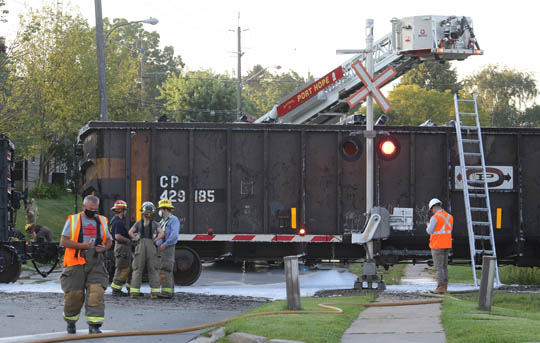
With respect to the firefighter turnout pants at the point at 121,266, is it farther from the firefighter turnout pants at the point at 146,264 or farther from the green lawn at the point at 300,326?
the green lawn at the point at 300,326

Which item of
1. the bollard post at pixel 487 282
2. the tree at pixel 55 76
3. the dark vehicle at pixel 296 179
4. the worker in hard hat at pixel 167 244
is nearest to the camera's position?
the bollard post at pixel 487 282

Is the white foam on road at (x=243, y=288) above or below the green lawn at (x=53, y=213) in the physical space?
below

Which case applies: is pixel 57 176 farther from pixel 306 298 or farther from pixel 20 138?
pixel 306 298

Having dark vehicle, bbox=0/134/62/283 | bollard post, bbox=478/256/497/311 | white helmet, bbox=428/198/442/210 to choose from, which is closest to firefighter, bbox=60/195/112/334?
bollard post, bbox=478/256/497/311

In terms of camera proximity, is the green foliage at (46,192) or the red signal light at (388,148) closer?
the red signal light at (388,148)

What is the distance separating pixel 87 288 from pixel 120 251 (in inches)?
230

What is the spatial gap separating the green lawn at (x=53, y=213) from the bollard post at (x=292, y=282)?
72.4ft

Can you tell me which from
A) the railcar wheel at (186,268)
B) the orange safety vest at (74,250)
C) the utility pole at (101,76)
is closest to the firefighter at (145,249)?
the railcar wheel at (186,268)

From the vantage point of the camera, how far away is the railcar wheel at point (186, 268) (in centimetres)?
1942

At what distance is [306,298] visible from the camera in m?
16.5

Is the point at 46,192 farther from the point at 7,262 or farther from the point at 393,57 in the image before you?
the point at 7,262

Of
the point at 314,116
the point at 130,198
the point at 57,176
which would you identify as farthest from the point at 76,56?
the point at 130,198

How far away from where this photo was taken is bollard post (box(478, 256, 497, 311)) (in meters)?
13.0

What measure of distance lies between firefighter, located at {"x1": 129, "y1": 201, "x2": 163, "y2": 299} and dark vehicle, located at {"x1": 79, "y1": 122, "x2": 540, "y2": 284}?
2412 millimetres
